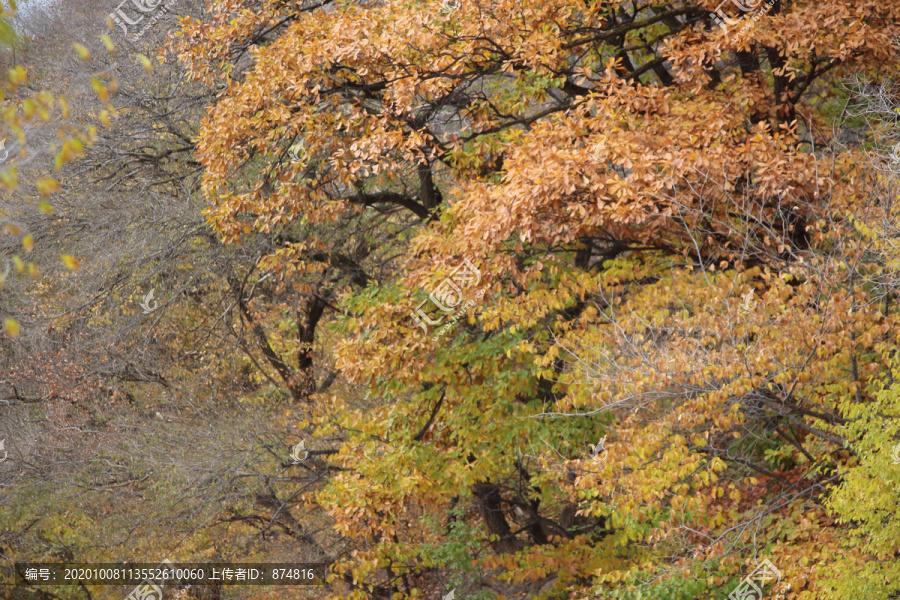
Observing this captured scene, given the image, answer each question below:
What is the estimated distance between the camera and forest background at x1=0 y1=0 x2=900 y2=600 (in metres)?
6.48

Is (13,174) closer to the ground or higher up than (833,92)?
higher up

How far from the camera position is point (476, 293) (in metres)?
7.63

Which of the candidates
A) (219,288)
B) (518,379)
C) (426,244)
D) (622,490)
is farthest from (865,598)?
(219,288)

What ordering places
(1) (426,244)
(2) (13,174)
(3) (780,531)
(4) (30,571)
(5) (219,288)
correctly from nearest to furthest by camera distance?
1. (2) (13,174)
2. (3) (780,531)
3. (1) (426,244)
4. (5) (219,288)
5. (4) (30,571)

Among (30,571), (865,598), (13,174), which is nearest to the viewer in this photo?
(13,174)

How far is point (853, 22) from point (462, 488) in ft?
20.4

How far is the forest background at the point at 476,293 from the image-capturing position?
6.48 m

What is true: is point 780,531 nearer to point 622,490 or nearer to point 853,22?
point 622,490

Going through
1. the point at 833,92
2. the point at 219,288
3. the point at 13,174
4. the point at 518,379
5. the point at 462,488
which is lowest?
the point at 462,488

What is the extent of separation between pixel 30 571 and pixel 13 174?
503 inches

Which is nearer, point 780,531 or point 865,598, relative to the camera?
Answer: point 865,598

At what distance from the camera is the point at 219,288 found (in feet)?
37.6

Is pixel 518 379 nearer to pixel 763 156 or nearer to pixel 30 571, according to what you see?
pixel 763 156

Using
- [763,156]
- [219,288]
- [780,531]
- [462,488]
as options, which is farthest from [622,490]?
[219,288]
